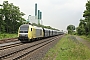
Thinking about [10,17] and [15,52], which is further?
[10,17]

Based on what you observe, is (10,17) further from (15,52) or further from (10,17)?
(15,52)

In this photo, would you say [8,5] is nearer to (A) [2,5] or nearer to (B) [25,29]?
(A) [2,5]

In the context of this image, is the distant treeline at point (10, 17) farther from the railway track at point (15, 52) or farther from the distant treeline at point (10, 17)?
the railway track at point (15, 52)

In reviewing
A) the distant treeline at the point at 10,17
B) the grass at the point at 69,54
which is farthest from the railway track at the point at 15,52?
the distant treeline at the point at 10,17

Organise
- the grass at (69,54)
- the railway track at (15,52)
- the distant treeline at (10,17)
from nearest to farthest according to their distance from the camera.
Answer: the grass at (69,54), the railway track at (15,52), the distant treeline at (10,17)

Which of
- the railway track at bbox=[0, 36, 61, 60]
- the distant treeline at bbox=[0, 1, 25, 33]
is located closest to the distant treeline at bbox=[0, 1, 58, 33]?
the distant treeline at bbox=[0, 1, 25, 33]

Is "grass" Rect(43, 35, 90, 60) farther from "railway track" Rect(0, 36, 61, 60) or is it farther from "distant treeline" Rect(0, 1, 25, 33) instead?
"distant treeline" Rect(0, 1, 25, 33)

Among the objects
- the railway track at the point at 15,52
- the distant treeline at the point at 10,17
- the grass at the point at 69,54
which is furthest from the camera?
the distant treeline at the point at 10,17

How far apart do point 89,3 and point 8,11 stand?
39.7 metres

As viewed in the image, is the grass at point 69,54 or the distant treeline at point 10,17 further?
the distant treeline at point 10,17

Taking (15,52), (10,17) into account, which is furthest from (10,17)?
(15,52)

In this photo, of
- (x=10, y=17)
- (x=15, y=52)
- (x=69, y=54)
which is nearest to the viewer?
(x=69, y=54)

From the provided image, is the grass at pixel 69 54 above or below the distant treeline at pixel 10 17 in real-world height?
below

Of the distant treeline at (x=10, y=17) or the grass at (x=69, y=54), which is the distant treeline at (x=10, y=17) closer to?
the distant treeline at (x=10, y=17)
